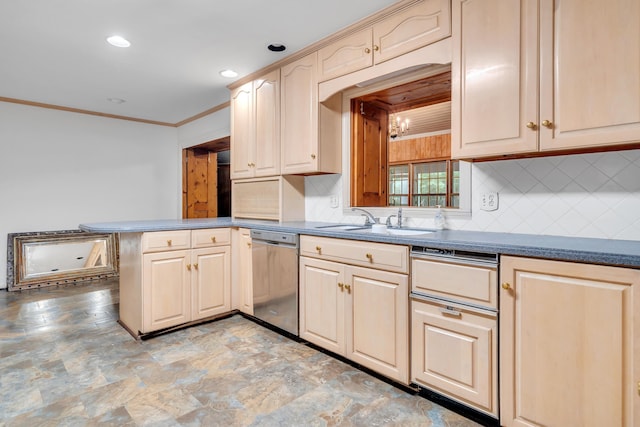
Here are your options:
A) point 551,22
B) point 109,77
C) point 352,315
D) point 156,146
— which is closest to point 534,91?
point 551,22

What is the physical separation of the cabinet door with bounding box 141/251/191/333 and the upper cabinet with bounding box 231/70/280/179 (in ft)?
3.48

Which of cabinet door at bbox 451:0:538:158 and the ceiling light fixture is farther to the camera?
the ceiling light fixture

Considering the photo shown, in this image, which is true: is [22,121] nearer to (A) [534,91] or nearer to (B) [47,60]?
(B) [47,60]

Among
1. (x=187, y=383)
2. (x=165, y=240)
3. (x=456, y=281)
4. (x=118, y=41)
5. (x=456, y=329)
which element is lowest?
(x=187, y=383)

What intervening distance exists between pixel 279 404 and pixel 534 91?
2.04 m

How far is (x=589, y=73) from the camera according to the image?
1506 mm

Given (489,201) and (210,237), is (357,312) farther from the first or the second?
(210,237)

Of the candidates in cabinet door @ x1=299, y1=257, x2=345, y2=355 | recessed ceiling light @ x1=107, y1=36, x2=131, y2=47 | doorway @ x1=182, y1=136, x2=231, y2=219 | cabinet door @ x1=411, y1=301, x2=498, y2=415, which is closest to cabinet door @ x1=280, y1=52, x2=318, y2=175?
cabinet door @ x1=299, y1=257, x2=345, y2=355

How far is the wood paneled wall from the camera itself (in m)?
2.94

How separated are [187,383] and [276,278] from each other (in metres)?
0.96

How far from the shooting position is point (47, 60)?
3031 millimetres

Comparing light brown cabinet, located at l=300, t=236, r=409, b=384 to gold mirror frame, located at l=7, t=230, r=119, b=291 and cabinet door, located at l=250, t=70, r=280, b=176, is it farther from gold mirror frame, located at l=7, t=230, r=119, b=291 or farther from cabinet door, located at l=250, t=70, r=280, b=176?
gold mirror frame, located at l=7, t=230, r=119, b=291

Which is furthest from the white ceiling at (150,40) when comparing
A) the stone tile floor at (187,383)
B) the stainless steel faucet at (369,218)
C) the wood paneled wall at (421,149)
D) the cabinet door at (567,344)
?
the stone tile floor at (187,383)

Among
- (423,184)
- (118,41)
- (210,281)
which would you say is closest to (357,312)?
(423,184)
